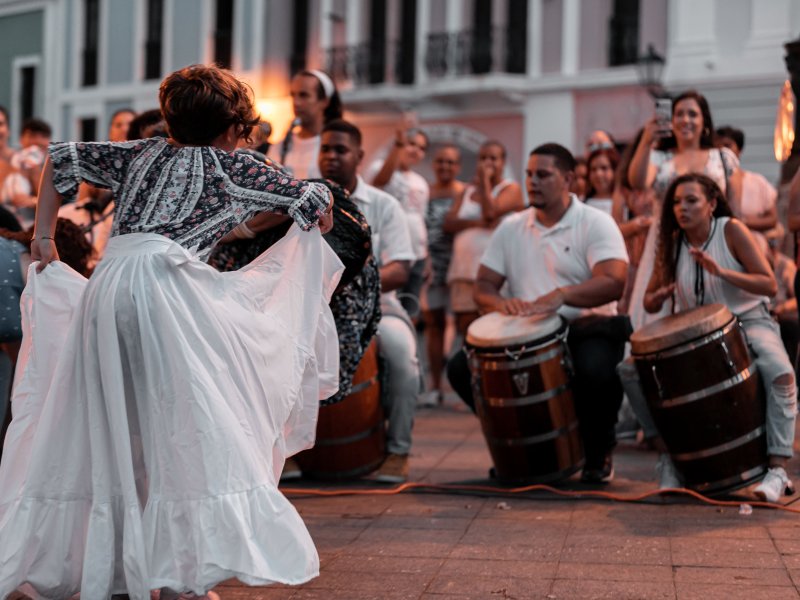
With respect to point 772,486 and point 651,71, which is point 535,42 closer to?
point 651,71

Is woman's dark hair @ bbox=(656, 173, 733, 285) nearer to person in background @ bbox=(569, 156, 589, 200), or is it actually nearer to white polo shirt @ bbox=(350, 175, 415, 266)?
white polo shirt @ bbox=(350, 175, 415, 266)

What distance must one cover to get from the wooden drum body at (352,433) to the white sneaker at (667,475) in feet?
5.08

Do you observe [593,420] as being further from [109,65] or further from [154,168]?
[109,65]

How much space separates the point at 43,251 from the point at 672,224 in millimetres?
3596

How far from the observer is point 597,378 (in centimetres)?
696

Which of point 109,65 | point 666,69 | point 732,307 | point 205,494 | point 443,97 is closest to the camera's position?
point 205,494

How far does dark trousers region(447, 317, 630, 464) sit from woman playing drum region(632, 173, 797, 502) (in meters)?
0.27

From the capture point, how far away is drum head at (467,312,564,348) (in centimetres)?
666

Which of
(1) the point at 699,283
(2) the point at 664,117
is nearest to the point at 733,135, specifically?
(2) the point at 664,117

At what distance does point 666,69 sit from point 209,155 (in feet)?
70.2

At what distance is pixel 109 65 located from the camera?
34.4 meters

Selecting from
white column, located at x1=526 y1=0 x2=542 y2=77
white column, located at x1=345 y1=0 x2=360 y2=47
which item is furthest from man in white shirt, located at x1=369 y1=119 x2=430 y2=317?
white column, located at x1=345 y1=0 x2=360 y2=47

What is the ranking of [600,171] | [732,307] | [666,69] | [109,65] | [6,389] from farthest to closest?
[109,65]
[666,69]
[600,171]
[732,307]
[6,389]

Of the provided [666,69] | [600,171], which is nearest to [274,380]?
[600,171]
